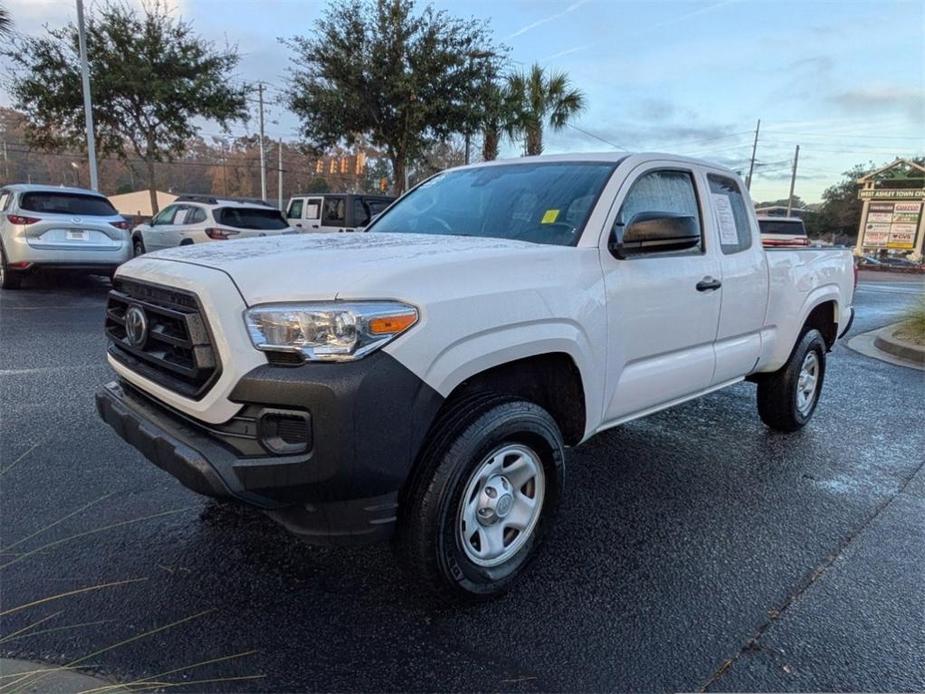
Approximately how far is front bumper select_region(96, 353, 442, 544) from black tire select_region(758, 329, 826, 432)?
3.50 meters

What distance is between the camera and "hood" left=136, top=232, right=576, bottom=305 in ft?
6.95

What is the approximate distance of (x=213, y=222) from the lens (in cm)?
1274

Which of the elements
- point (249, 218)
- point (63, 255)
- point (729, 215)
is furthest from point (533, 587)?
point (249, 218)

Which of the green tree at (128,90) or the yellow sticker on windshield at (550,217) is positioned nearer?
the yellow sticker on windshield at (550,217)

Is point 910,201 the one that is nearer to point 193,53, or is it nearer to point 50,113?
point 193,53

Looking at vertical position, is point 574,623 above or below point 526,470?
below

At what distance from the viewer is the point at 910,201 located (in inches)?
1314

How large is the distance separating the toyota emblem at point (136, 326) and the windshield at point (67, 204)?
898 cm

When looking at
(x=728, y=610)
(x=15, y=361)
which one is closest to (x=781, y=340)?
(x=728, y=610)

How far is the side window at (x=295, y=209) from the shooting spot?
18.0 meters

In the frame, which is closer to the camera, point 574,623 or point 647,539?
point 574,623

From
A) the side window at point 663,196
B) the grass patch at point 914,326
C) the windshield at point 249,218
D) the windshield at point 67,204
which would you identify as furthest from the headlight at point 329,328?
the windshield at point 249,218

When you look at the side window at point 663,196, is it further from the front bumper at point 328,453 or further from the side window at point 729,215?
the front bumper at point 328,453

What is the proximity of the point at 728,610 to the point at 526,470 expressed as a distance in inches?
39.9
